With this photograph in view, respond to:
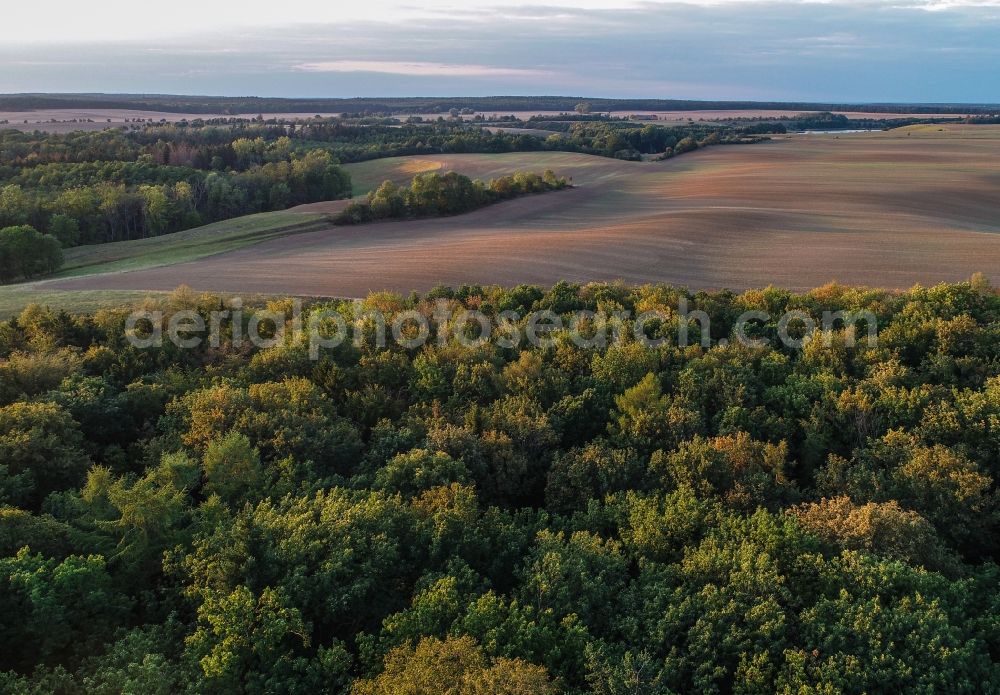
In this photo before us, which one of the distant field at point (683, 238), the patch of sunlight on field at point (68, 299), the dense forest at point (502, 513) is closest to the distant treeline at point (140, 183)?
the distant field at point (683, 238)

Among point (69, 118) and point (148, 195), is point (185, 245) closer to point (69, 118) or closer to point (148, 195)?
point (148, 195)

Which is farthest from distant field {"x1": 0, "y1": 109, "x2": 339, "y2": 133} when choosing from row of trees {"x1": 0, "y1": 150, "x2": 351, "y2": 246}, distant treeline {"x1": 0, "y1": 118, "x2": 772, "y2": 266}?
row of trees {"x1": 0, "y1": 150, "x2": 351, "y2": 246}

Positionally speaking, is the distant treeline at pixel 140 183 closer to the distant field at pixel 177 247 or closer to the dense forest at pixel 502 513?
the distant field at pixel 177 247

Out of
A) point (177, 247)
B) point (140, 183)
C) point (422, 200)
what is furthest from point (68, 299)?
point (140, 183)

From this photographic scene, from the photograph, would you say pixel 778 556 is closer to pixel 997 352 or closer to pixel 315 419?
pixel 315 419

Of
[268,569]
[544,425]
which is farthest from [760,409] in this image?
[268,569]
